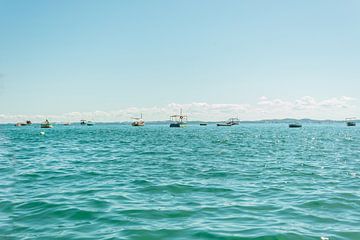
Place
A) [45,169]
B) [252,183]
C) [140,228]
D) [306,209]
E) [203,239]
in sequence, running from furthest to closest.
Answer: [45,169]
[252,183]
[306,209]
[140,228]
[203,239]

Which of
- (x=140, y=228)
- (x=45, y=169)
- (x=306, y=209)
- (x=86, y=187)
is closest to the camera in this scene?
(x=140, y=228)

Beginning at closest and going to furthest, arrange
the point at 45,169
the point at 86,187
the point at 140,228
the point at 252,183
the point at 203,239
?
the point at 203,239 < the point at 140,228 < the point at 86,187 < the point at 252,183 < the point at 45,169

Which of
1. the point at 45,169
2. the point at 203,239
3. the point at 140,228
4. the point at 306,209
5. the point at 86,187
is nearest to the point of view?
the point at 203,239

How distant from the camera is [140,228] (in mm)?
10625

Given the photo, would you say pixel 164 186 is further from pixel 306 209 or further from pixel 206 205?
pixel 306 209

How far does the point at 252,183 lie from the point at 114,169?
1060 cm

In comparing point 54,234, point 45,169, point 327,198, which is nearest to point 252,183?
point 327,198

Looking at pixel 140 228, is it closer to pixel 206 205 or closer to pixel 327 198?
pixel 206 205

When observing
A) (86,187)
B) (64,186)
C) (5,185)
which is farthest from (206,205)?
(5,185)

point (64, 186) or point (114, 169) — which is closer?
point (64, 186)

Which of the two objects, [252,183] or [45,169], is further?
[45,169]

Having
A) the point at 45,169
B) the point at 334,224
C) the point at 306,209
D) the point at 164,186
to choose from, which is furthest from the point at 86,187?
the point at 334,224

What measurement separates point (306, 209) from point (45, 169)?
1871 cm

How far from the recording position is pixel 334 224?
439 inches
